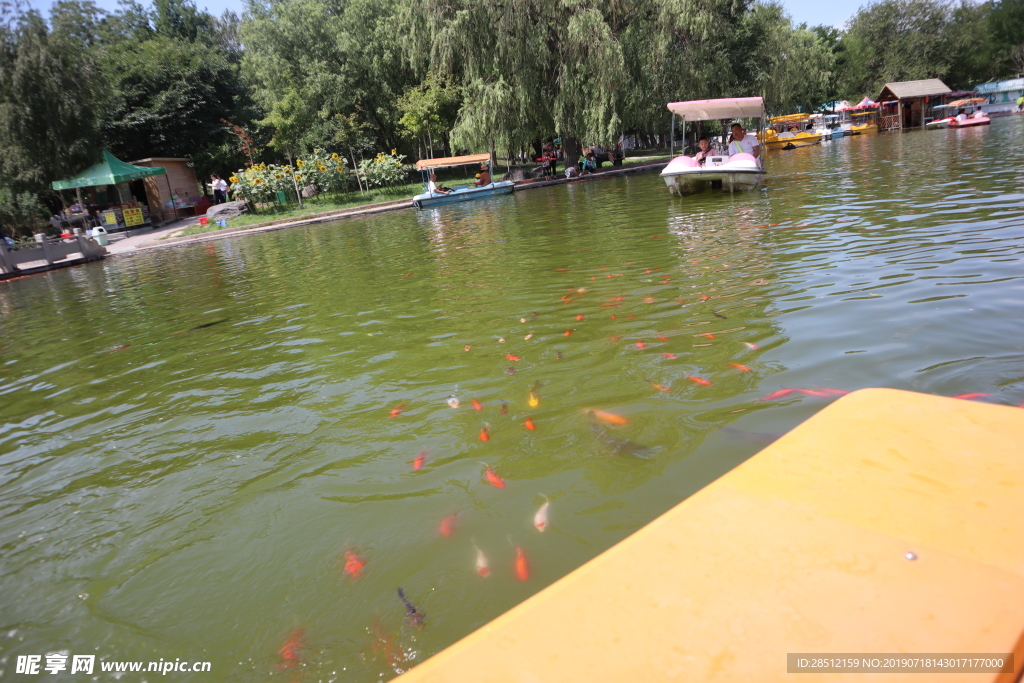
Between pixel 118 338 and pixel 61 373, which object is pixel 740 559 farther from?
pixel 118 338

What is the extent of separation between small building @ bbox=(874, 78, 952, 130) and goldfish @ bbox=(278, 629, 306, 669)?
2247 inches

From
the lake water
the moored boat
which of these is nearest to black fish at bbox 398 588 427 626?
the lake water

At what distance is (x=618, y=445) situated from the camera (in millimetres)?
3867

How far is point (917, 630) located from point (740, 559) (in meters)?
0.45

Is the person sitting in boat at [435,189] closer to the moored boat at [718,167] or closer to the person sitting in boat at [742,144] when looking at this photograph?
the moored boat at [718,167]

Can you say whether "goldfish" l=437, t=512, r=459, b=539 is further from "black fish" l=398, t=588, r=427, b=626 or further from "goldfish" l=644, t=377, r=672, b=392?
"goldfish" l=644, t=377, r=672, b=392

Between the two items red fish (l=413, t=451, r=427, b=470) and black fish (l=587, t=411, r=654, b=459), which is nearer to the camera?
black fish (l=587, t=411, r=654, b=459)

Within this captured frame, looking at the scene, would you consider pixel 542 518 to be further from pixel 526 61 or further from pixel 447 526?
pixel 526 61

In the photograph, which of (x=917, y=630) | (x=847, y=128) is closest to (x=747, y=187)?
(x=917, y=630)

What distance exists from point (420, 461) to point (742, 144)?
1502 cm

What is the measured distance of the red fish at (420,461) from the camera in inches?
156

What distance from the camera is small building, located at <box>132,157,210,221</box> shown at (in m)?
32.8

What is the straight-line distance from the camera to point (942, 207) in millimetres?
10352

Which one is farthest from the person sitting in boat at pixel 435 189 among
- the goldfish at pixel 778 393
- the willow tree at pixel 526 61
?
the goldfish at pixel 778 393
